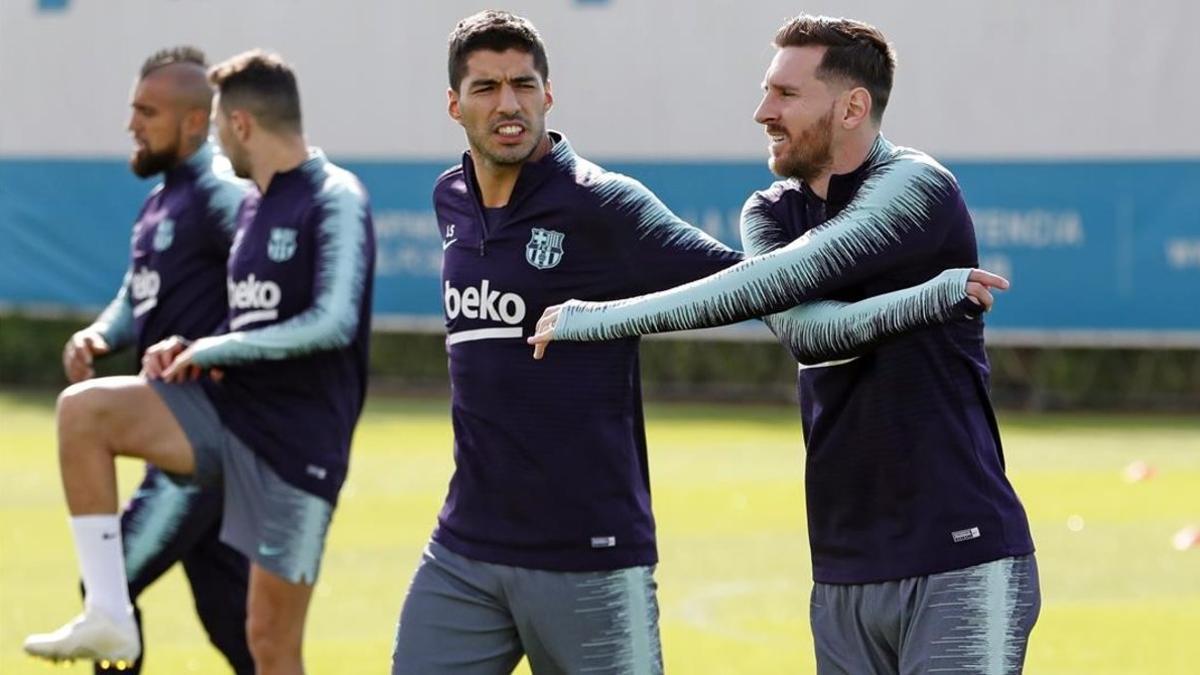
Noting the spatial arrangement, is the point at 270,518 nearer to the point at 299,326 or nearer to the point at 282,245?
the point at 299,326

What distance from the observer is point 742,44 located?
2030cm

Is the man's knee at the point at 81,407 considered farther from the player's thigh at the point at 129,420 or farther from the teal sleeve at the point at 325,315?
the teal sleeve at the point at 325,315

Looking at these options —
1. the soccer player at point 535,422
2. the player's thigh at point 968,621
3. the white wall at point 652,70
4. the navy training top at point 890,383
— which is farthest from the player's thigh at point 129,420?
the white wall at point 652,70

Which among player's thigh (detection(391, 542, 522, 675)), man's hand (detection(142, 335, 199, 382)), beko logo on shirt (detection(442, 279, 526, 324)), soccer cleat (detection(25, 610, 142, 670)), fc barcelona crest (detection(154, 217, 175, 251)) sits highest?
beko logo on shirt (detection(442, 279, 526, 324))

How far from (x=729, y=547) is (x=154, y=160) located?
563cm

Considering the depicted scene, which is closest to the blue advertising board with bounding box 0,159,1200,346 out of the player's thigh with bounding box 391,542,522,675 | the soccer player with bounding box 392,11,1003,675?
the soccer player with bounding box 392,11,1003,675

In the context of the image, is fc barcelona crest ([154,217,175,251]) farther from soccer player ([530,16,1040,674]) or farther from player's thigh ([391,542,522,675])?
soccer player ([530,16,1040,674])

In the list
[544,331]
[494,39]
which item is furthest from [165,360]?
[544,331]

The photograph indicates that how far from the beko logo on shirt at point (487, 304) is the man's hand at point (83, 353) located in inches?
107

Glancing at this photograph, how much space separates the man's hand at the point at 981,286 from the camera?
486 centimetres

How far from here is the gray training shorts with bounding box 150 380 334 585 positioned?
24.3ft

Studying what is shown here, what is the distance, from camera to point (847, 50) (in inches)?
205

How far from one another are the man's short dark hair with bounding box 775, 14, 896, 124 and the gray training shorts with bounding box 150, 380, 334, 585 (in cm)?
297

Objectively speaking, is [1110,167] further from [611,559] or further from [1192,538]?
[611,559]
